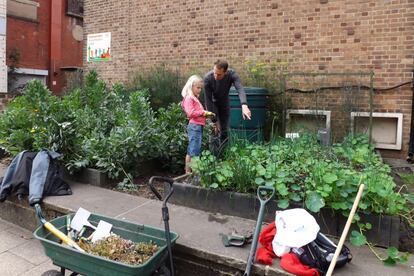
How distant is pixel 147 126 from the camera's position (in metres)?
5.39

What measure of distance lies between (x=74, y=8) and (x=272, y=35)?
16748 millimetres

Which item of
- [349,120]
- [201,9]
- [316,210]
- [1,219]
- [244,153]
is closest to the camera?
[316,210]

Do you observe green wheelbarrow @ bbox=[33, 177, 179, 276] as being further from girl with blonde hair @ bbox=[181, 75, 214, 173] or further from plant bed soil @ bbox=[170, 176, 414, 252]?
girl with blonde hair @ bbox=[181, 75, 214, 173]

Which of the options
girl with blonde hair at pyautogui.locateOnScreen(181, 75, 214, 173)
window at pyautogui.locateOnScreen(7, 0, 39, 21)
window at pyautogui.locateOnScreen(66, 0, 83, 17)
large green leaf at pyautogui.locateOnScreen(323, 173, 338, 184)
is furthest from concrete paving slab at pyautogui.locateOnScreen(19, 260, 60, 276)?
window at pyautogui.locateOnScreen(66, 0, 83, 17)

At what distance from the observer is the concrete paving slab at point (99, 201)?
422 cm

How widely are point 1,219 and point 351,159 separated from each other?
177 inches

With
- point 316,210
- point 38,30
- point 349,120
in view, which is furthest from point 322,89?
point 38,30

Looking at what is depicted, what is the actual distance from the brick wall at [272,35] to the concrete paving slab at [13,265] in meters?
5.75

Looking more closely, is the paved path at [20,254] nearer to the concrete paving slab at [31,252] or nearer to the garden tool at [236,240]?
the concrete paving slab at [31,252]

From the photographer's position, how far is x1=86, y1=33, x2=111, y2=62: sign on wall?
10641mm

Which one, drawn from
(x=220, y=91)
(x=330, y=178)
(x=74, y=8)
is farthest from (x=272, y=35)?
(x=74, y=8)

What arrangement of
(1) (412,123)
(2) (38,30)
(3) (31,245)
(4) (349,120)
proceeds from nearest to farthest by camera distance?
(3) (31,245) → (1) (412,123) → (4) (349,120) → (2) (38,30)

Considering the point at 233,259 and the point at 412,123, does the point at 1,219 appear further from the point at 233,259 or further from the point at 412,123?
the point at 412,123

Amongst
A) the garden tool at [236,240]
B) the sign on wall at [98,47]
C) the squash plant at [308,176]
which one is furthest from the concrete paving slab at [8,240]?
the sign on wall at [98,47]
